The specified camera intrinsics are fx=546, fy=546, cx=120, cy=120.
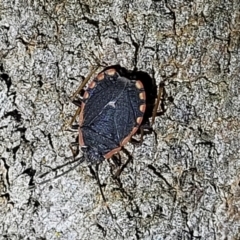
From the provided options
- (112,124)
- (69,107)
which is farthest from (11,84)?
(112,124)

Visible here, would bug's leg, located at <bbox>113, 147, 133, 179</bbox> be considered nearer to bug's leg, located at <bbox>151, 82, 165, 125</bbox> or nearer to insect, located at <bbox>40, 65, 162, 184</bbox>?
insect, located at <bbox>40, 65, 162, 184</bbox>

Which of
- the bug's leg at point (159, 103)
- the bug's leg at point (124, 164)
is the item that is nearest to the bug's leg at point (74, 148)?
the bug's leg at point (124, 164)

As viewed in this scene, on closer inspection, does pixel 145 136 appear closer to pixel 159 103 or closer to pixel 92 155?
pixel 159 103

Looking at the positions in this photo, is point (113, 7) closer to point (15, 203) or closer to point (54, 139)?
point (54, 139)

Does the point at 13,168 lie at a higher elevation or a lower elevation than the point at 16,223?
higher


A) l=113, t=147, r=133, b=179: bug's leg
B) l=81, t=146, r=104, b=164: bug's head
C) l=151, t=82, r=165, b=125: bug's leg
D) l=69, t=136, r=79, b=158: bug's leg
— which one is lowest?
l=113, t=147, r=133, b=179: bug's leg

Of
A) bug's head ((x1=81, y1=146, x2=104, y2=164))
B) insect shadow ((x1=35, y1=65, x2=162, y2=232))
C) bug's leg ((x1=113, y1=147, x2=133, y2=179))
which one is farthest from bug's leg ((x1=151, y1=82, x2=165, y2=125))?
bug's head ((x1=81, y1=146, x2=104, y2=164))

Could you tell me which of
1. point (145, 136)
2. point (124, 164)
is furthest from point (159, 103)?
point (124, 164)
